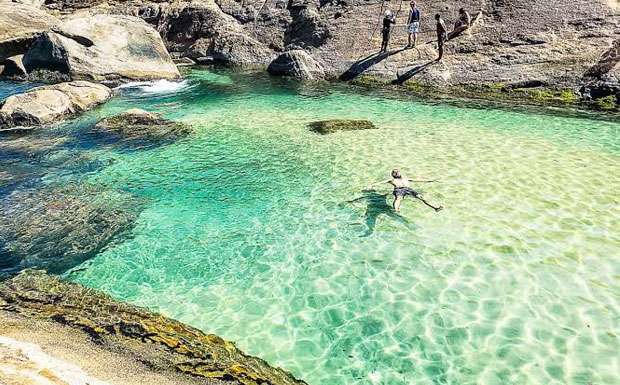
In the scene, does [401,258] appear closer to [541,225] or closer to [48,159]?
[541,225]

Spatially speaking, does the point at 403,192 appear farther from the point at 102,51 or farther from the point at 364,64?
the point at 102,51

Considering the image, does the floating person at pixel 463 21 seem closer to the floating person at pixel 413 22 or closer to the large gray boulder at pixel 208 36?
the floating person at pixel 413 22

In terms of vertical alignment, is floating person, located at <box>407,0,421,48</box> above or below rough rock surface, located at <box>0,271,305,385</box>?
above

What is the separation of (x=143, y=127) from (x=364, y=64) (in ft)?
49.6

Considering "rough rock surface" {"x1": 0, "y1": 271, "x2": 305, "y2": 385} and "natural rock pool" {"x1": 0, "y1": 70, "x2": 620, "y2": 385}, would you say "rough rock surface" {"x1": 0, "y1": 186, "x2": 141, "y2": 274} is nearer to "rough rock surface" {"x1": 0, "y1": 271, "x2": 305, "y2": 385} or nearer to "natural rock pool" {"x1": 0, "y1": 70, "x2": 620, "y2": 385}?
"natural rock pool" {"x1": 0, "y1": 70, "x2": 620, "y2": 385}

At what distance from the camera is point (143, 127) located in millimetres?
18031

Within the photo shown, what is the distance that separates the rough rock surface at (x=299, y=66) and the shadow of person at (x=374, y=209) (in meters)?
18.7

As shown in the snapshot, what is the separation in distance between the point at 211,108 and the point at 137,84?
875 cm

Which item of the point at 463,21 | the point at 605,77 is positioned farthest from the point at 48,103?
the point at 605,77

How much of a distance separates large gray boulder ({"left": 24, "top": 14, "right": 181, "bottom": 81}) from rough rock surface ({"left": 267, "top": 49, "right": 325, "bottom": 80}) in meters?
7.07

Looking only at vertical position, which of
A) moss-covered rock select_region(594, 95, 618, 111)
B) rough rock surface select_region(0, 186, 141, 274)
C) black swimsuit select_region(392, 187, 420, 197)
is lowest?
rough rock surface select_region(0, 186, 141, 274)

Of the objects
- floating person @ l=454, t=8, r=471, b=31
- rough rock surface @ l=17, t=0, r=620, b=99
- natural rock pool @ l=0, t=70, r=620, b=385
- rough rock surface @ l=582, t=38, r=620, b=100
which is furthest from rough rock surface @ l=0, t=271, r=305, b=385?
floating person @ l=454, t=8, r=471, b=31

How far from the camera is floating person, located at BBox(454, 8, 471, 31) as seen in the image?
26.9 meters

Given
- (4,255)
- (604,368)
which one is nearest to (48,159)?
(4,255)
